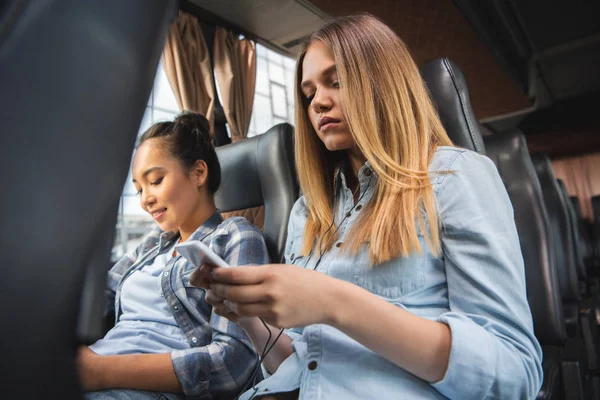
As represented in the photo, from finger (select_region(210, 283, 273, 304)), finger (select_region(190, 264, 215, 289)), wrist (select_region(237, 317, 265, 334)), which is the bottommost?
wrist (select_region(237, 317, 265, 334))

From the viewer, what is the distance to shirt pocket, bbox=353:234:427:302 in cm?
66

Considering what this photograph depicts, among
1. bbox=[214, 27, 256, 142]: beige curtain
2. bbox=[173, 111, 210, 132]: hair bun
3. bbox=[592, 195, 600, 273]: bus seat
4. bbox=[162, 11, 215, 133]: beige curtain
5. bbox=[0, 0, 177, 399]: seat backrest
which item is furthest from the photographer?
bbox=[592, 195, 600, 273]: bus seat

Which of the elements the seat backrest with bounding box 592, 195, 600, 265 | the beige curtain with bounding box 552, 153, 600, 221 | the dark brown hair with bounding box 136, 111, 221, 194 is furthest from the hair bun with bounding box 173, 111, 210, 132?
the beige curtain with bounding box 552, 153, 600, 221

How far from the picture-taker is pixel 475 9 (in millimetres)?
3199

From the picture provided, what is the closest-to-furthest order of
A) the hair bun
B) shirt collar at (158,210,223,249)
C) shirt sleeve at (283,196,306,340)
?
shirt sleeve at (283,196,306,340)
shirt collar at (158,210,223,249)
the hair bun

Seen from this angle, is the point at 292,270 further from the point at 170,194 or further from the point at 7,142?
the point at 170,194

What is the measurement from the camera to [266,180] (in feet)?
4.25

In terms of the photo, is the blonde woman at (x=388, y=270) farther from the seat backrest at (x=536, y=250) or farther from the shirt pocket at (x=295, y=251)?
the seat backrest at (x=536, y=250)

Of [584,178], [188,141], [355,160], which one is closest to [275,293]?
[355,160]

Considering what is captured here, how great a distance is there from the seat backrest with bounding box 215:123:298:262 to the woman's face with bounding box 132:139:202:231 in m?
0.19

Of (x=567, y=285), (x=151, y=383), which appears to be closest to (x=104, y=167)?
(x=151, y=383)

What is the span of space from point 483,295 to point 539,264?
56 cm

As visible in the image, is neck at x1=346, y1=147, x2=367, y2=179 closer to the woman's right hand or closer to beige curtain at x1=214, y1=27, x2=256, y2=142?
the woman's right hand

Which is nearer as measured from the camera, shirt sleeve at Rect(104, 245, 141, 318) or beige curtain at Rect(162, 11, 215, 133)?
shirt sleeve at Rect(104, 245, 141, 318)
